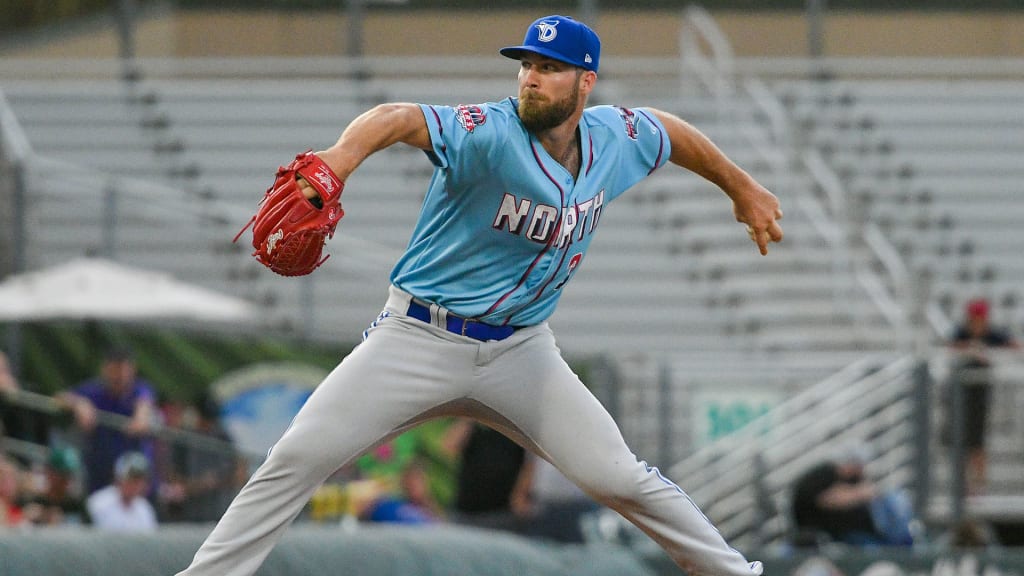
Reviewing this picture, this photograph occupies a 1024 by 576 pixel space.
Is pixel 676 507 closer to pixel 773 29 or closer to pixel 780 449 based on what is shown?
pixel 780 449

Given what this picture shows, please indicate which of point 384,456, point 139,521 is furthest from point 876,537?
point 139,521

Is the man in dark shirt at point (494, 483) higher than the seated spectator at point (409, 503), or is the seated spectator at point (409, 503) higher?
the man in dark shirt at point (494, 483)

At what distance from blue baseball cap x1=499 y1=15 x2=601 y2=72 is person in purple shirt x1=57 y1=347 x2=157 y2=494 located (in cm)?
632

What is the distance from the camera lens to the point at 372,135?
488cm

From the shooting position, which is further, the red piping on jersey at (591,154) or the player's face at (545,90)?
the red piping on jersey at (591,154)

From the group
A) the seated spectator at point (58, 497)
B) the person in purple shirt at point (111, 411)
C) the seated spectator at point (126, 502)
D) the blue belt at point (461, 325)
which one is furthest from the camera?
the person in purple shirt at point (111, 411)

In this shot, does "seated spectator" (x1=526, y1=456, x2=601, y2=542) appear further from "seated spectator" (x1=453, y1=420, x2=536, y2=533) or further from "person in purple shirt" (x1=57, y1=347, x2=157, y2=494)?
"person in purple shirt" (x1=57, y1=347, x2=157, y2=494)

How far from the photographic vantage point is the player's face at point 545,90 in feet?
17.6

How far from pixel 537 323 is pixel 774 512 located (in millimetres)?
7417

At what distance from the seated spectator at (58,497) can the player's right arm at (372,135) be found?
5.82m

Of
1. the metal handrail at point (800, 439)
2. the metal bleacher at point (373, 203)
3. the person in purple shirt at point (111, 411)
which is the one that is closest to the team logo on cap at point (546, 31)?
the person in purple shirt at point (111, 411)

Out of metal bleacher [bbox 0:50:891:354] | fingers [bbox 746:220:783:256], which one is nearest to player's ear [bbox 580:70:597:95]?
fingers [bbox 746:220:783:256]

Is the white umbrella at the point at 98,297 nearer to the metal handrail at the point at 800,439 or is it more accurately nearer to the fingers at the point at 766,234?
the metal handrail at the point at 800,439

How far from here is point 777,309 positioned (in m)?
16.3
